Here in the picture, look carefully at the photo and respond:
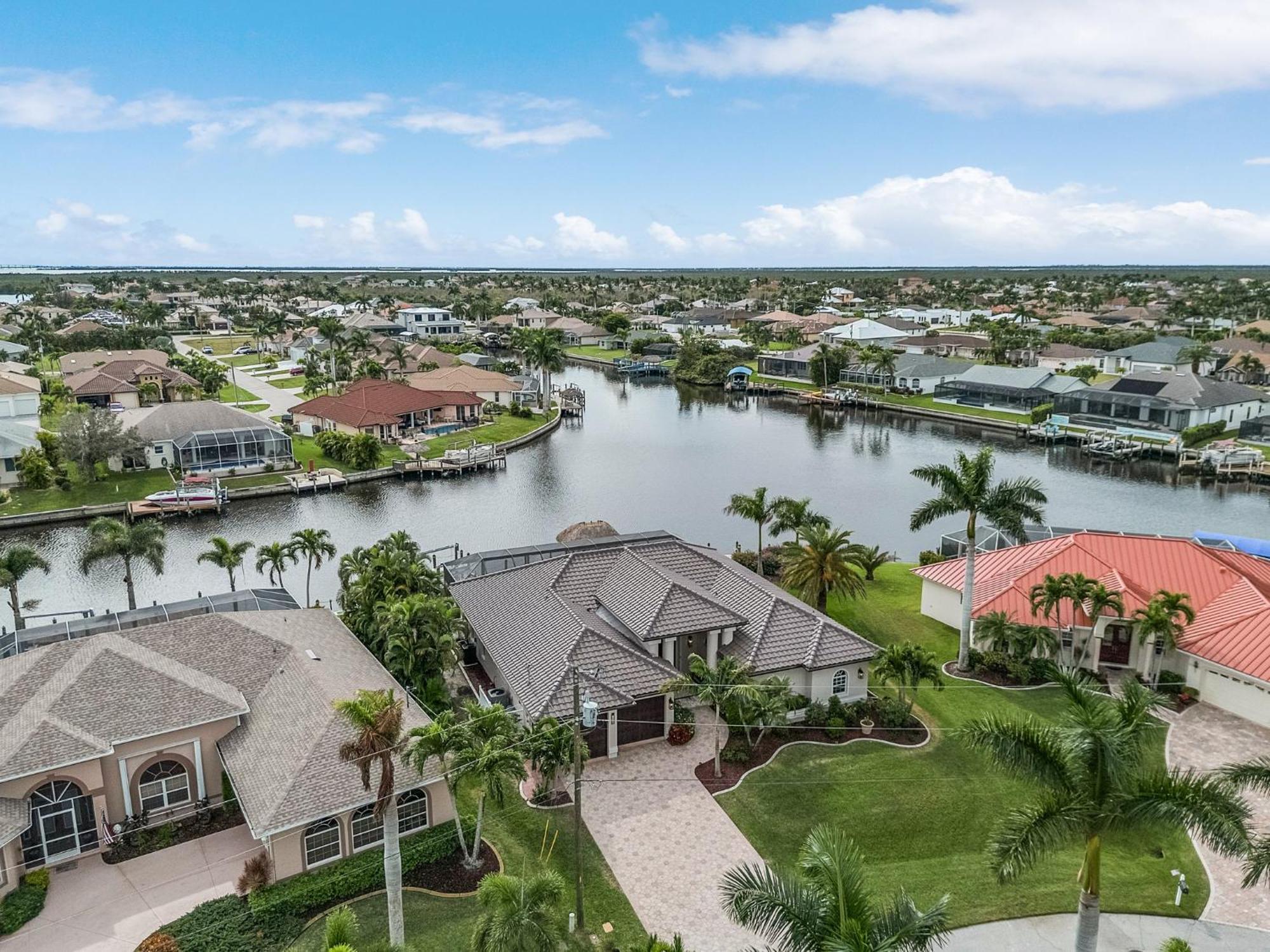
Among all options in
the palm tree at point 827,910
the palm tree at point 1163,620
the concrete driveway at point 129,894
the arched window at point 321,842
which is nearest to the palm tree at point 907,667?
the palm tree at point 1163,620

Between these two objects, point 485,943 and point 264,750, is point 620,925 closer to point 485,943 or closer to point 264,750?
point 485,943

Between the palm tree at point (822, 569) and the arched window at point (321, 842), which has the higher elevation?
the palm tree at point (822, 569)

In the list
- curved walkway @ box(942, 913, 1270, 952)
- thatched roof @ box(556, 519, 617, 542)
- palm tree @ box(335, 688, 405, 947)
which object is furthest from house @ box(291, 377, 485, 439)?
curved walkway @ box(942, 913, 1270, 952)

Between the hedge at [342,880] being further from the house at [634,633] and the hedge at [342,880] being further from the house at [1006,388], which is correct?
the house at [1006,388]

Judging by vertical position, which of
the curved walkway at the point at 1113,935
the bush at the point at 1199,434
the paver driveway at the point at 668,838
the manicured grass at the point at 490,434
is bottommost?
the paver driveway at the point at 668,838

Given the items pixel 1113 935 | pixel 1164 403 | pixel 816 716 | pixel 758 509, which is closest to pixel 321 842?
pixel 816 716

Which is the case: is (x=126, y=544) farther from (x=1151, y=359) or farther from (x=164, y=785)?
(x=1151, y=359)

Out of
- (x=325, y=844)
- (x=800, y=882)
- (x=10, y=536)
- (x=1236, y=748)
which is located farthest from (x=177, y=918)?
(x=10, y=536)
